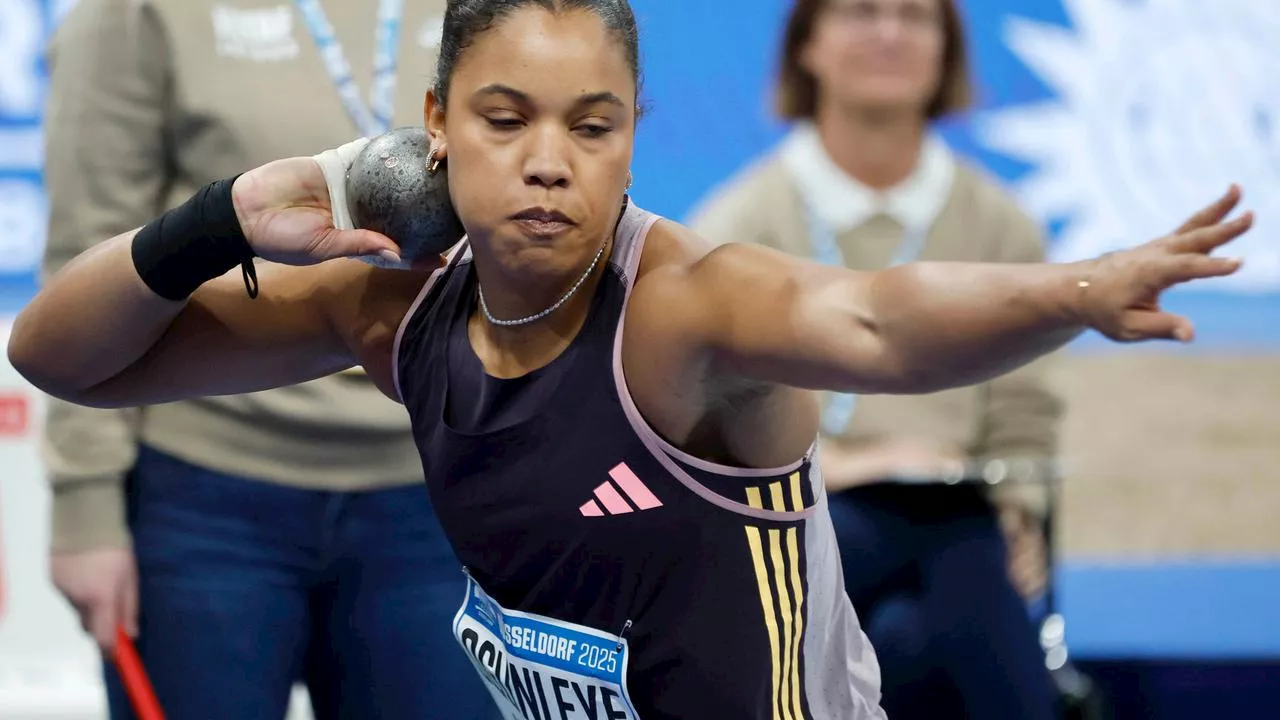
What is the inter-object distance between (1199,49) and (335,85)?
3.14m

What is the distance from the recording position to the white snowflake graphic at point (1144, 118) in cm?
463

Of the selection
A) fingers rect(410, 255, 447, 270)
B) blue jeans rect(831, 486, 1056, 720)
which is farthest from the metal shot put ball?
blue jeans rect(831, 486, 1056, 720)

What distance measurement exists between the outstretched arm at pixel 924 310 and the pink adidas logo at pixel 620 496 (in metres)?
0.15

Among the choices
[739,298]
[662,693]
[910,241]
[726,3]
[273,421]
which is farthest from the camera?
[726,3]

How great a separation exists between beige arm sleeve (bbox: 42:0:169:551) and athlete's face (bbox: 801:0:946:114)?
1.65m

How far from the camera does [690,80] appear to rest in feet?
14.8

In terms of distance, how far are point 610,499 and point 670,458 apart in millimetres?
79

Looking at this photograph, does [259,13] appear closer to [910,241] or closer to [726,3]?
→ [910,241]

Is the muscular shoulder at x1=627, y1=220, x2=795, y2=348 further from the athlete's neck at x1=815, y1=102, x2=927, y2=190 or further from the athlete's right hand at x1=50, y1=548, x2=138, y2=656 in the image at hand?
the athlete's neck at x1=815, y1=102, x2=927, y2=190

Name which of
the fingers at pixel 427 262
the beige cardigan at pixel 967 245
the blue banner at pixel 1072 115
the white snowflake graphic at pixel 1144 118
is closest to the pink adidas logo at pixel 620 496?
the fingers at pixel 427 262

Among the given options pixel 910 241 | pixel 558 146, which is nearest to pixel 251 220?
pixel 558 146

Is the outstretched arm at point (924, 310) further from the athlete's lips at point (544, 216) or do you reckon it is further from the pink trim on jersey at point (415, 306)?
the pink trim on jersey at point (415, 306)

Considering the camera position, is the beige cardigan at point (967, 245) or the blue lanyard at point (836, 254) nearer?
the blue lanyard at point (836, 254)

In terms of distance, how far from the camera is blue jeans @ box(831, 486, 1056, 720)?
306cm
